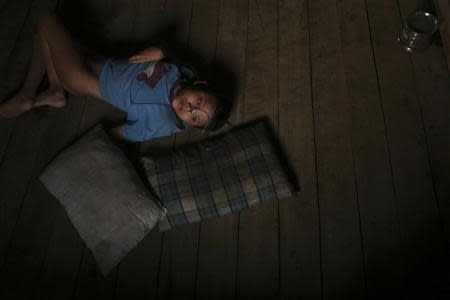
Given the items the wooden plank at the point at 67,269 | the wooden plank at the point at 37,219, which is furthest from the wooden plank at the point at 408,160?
the wooden plank at the point at 37,219

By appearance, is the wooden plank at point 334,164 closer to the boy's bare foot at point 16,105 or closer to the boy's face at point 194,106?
the boy's face at point 194,106

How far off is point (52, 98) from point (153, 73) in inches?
21.2

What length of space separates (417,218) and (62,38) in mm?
1722

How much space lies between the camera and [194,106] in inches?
62.7

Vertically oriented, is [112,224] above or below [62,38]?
below

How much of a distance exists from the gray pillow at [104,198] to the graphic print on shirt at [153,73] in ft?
1.06

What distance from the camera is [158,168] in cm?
173

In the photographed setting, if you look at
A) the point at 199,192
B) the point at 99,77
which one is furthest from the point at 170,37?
the point at 199,192

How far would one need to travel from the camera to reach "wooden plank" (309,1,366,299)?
1565 mm

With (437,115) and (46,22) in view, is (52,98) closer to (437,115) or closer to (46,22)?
(46,22)

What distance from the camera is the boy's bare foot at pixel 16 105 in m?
1.88

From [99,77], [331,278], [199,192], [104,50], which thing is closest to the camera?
[331,278]

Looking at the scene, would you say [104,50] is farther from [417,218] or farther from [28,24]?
[417,218]

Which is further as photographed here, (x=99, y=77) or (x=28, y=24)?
(x=28, y=24)
